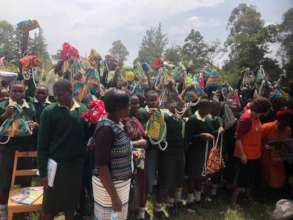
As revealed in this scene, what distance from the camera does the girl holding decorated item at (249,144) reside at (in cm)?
443

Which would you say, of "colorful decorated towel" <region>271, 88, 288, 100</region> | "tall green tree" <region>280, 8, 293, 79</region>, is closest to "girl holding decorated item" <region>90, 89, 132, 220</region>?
"colorful decorated towel" <region>271, 88, 288, 100</region>

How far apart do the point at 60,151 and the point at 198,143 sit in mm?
2328

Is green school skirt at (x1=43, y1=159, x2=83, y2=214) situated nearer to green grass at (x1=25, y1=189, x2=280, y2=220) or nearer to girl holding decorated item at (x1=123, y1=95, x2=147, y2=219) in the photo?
girl holding decorated item at (x1=123, y1=95, x2=147, y2=219)

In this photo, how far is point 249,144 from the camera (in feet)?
15.1

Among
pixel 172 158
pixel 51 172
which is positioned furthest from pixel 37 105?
pixel 172 158

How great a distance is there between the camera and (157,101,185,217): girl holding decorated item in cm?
406

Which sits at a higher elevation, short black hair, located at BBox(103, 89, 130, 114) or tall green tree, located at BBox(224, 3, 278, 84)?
tall green tree, located at BBox(224, 3, 278, 84)

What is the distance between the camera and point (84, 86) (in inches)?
154

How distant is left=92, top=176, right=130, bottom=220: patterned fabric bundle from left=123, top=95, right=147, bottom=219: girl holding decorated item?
500 millimetres

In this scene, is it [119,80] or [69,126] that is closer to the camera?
[69,126]

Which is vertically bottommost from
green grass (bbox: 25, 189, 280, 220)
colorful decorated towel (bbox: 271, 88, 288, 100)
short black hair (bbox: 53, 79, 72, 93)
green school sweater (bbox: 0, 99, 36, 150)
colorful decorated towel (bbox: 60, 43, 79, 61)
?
green grass (bbox: 25, 189, 280, 220)

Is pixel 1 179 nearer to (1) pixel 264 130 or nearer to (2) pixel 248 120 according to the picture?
(2) pixel 248 120

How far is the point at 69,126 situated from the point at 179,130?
1.74m

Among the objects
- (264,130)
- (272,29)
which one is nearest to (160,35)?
(272,29)
